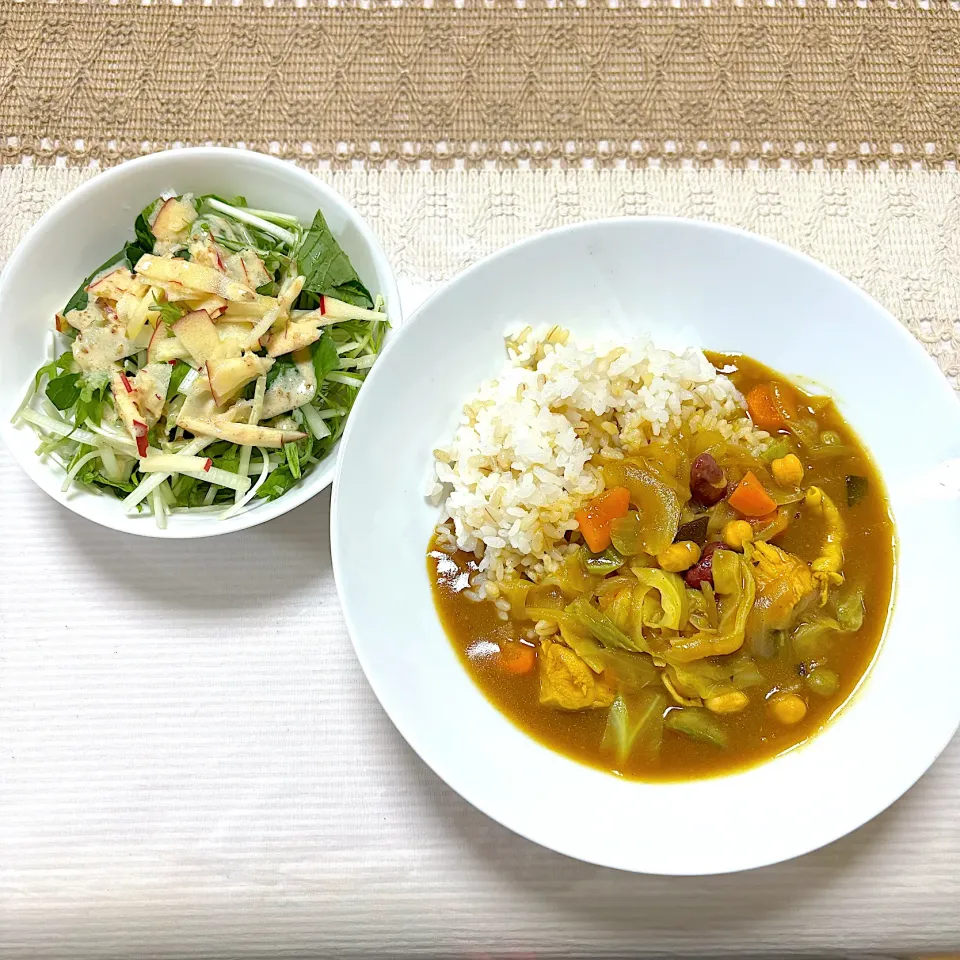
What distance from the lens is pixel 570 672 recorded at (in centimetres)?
211

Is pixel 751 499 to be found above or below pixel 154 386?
below

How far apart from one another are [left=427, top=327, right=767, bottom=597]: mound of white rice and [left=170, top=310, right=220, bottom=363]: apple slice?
66cm

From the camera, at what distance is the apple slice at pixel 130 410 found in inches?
84.4

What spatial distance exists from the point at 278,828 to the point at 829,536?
1668 millimetres

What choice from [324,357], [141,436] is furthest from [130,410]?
[324,357]

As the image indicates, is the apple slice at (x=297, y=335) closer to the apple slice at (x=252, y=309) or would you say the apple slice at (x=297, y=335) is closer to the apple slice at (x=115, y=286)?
the apple slice at (x=252, y=309)

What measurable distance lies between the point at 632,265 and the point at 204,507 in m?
1.33

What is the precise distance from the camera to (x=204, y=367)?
2162 mm

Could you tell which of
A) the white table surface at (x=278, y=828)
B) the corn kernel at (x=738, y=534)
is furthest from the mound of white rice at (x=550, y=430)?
the white table surface at (x=278, y=828)

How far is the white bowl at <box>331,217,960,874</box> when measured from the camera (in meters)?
2.05

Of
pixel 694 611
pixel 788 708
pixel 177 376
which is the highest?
pixel 177 376

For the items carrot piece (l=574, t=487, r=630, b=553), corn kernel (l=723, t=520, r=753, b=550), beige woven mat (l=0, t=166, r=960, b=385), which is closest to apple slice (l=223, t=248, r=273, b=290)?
beige woven mat (l=0, t=166, r=960, b=385)

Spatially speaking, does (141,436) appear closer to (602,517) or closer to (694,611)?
(602,517)

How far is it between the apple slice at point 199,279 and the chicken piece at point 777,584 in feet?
Answer: 4.80
